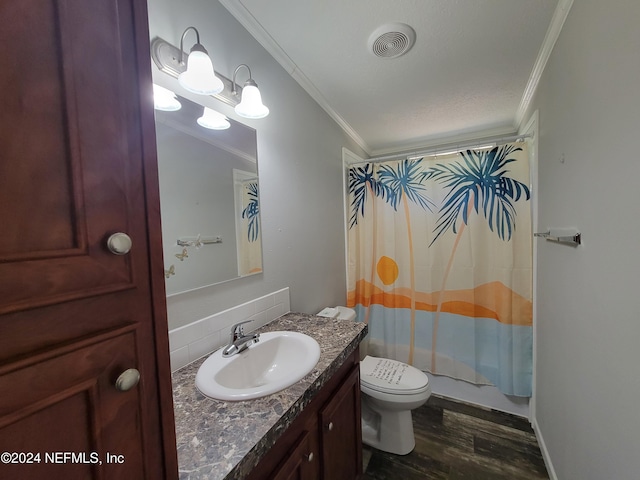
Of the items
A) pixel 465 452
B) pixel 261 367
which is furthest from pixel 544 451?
pixel 261 367

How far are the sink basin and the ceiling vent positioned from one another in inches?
58.9

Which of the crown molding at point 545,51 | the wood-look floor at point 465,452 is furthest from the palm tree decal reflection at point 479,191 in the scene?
the wood-look floor at point 465,452

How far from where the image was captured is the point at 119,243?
38 cm

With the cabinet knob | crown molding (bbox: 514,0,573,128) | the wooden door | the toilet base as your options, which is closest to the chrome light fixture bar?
the wooden door

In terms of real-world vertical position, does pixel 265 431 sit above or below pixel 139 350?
below

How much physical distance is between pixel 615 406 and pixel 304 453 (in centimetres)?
96

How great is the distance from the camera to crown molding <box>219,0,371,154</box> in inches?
45.8

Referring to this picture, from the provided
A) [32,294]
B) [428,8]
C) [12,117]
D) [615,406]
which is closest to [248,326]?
[32,294]

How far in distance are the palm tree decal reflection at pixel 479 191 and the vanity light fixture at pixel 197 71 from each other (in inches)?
64.8

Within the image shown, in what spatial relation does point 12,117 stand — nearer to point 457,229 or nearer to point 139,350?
point 139,350

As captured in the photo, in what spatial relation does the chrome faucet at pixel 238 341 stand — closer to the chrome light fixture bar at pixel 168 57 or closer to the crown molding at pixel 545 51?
the chrome light fixture bar at pixel 168 57

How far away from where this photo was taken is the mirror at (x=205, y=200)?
36.9 inches

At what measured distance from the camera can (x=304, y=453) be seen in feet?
2.70

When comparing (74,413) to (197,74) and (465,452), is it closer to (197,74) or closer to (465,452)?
(197,74)
